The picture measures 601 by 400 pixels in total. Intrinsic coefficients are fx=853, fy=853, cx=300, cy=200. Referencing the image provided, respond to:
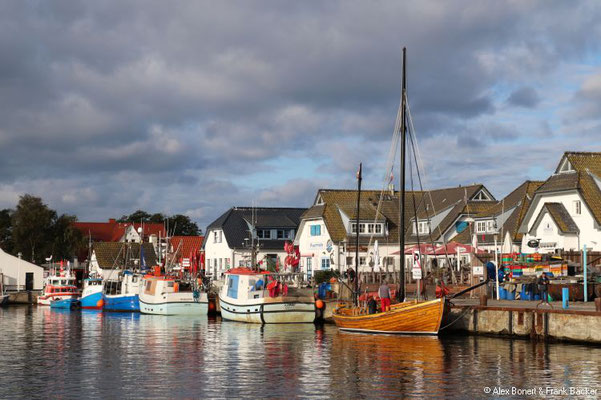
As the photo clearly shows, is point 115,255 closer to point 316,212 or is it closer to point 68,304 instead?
point 68,304

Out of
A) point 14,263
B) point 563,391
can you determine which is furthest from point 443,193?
point 563,391

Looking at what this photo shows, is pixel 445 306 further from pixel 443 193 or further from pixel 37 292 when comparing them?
pixel 37 292

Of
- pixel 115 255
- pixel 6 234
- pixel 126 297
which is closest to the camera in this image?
pixel 126 297

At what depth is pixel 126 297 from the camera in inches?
2822

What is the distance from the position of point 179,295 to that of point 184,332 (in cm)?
1567

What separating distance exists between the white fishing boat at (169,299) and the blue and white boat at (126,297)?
4178 millimetres

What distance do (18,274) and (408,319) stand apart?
2833 inches

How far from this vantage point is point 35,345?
40.8 metres

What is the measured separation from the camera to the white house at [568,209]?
5959cm

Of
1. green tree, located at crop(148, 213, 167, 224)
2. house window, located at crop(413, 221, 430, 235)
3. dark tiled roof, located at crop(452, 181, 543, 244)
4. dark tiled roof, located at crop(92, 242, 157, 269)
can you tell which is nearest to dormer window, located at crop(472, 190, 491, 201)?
dark tiled roof, located at crop(452, 181, 543, 244)

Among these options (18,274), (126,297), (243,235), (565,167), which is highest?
(565,167)

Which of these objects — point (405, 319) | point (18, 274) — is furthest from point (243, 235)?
point (405, 319)

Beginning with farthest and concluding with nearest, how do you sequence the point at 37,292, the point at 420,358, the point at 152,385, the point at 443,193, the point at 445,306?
the point at 37,292, the point at 443,193, the point at 445,306, the point at 420,358, the point at 152,385

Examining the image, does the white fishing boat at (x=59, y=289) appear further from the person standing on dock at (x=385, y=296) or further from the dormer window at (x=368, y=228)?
the person standing on dock at (x=385, y=296)
